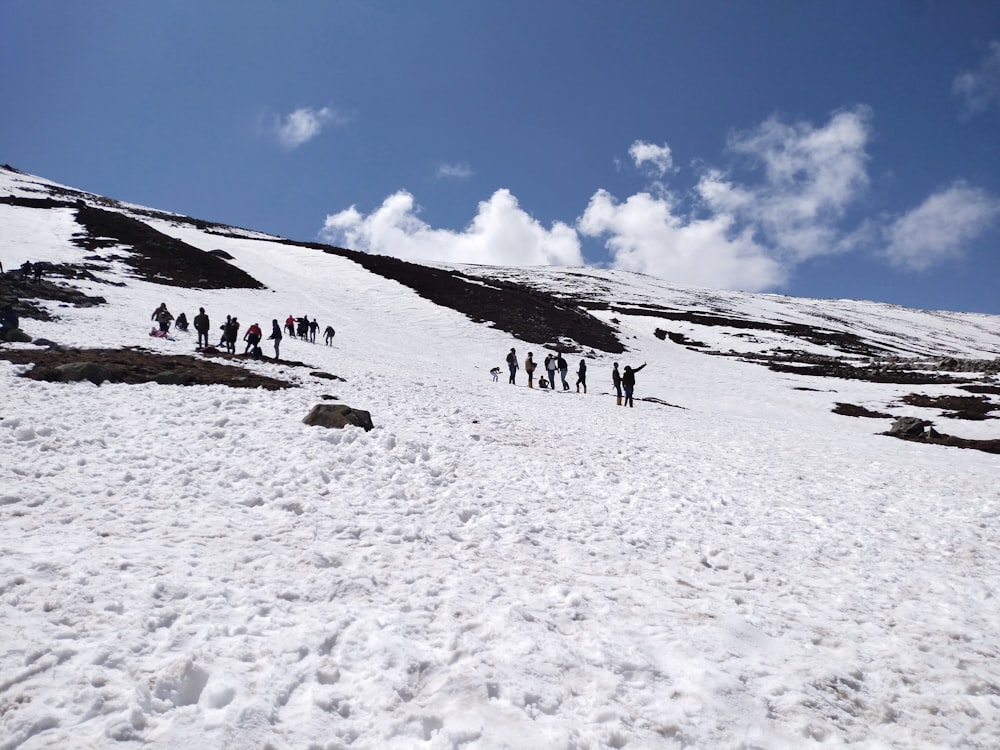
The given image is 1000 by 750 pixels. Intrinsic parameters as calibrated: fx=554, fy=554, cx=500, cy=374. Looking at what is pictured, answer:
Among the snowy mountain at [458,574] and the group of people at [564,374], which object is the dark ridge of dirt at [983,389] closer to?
the snowy mountain at [458,574]

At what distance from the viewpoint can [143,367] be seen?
57.5 ft

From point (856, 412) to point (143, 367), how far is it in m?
34.2

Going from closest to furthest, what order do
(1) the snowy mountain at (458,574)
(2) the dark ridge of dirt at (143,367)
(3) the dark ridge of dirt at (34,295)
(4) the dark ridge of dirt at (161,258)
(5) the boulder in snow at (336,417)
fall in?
1. (1) the snowy mountain at (458,574)
2. (5) the boulder in snow at (336,417)
3. (2) the dark ridge of dirt at (143,367)
4. (3) the dark ridge of dirt at (34,295)
5. (4) the dark ridge of dirt at (161,258)

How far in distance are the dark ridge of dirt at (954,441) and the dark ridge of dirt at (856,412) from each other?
5.90 meters

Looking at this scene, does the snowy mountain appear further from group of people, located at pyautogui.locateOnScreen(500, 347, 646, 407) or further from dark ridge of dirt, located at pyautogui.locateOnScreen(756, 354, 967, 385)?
dark ridge of dirt, located at pyautogui.locateOnScreen(756, 354, 967, 385)

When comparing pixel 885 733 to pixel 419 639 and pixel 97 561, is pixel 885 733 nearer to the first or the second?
pixel 419 639

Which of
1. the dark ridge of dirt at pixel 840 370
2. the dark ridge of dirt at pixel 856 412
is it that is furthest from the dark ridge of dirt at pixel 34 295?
the dark ridge of dirt at pixel 840 370

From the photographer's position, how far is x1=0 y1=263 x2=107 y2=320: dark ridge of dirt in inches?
1005

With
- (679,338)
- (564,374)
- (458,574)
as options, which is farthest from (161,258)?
(458,574)

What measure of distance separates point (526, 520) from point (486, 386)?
18074mm

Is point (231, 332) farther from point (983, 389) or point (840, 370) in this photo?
point (840, 370)

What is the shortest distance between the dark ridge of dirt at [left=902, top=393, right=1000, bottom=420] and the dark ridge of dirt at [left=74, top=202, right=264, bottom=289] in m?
52.0

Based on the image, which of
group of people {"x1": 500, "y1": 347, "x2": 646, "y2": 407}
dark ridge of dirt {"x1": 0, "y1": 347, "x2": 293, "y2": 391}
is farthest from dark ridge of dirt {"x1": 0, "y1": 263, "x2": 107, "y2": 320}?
group of people {"x1": 500, "y1": 347, "x2": 646, "y2": 407}

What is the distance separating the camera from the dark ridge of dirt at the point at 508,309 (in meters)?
50.3
